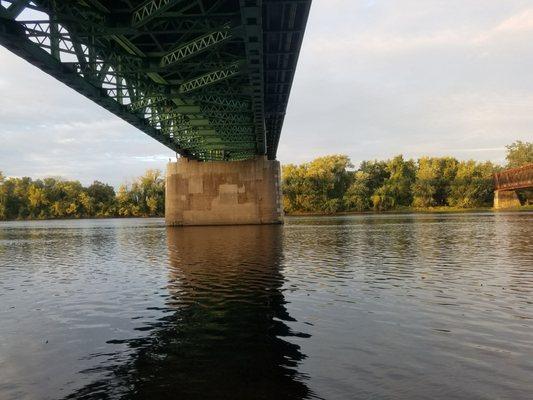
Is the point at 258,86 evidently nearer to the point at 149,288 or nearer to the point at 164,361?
the point at 149,288

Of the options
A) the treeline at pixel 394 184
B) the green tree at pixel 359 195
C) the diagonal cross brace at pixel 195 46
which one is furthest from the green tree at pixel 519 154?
the diagonal cross brace at pixel 195 46

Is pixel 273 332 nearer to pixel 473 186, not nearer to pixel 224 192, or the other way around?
pixel 224 192

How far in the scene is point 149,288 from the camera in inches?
649

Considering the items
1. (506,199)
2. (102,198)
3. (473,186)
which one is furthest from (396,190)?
(102,198)

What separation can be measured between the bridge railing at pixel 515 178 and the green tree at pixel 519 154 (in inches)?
670

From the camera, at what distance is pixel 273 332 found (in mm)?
10445

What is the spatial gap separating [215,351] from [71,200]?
522ft

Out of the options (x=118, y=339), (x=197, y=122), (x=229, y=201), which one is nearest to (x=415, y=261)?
(x=118, y=339)

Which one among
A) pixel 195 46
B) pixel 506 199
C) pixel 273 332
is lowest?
pixel 273 332

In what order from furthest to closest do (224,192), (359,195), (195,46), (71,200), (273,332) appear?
(71,200) < (359,195) < (224,192) < (195,46) < (273,332)

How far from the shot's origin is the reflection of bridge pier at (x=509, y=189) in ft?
325

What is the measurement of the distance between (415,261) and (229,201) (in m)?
39.8

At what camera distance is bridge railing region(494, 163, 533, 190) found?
9356 cm

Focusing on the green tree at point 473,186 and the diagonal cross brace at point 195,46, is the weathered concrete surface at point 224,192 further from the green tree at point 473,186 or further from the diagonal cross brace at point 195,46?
the green tree at point 473,186
